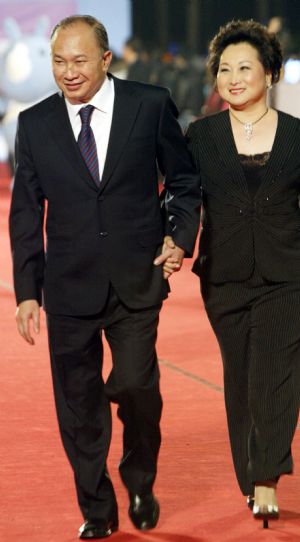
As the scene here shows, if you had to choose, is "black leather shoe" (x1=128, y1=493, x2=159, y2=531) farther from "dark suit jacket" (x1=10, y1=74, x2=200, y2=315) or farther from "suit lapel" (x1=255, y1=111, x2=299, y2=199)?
"suit lapel" (x1=255, y1=111, x2=299, y2=199)

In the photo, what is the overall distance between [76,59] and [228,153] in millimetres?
646

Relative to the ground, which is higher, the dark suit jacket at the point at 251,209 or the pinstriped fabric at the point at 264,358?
the dark suit jacket at the point at 251,209

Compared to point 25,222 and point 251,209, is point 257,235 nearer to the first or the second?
point 251,209

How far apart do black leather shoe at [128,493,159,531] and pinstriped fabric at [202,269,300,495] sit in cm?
33

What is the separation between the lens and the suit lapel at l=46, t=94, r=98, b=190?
3557 millimetres

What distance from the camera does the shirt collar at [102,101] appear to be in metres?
3.60

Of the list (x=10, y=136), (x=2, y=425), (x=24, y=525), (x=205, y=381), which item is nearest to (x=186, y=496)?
(x=24, y=525)

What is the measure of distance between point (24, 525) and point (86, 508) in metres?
0.23

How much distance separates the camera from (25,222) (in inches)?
141

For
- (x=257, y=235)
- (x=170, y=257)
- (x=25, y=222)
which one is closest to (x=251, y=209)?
(x=257, y=235)

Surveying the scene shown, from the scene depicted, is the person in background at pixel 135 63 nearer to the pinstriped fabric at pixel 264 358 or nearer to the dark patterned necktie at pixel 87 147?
the pinstriped fabric at pixel 264 358

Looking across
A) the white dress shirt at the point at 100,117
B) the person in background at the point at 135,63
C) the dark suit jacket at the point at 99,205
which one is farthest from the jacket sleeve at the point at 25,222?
the person in background at the point at 135,63

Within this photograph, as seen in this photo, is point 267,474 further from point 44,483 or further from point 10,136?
point 10,136

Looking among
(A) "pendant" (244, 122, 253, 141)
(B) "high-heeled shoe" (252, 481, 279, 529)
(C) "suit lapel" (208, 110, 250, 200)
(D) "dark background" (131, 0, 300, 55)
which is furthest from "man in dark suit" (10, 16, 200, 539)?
(D) "dark background" (131, 0, 300, 55)
